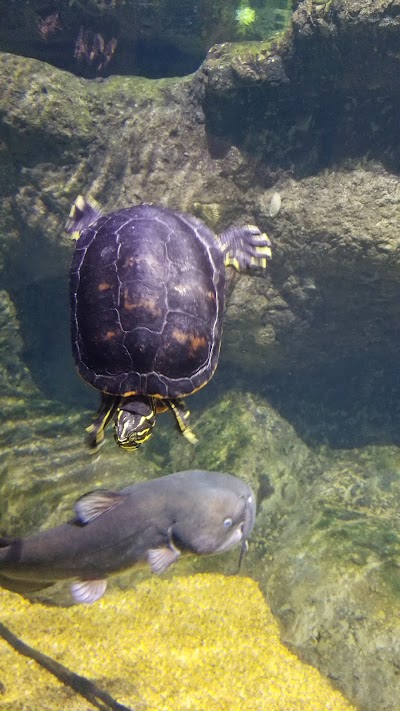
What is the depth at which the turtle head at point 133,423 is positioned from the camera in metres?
2.90

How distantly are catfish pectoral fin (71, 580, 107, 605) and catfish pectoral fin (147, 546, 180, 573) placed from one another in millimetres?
427

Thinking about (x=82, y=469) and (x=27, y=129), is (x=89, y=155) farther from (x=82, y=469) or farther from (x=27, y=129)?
(x=82, y=469)

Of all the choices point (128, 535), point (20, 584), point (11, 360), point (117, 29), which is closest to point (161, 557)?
point (128, 535)

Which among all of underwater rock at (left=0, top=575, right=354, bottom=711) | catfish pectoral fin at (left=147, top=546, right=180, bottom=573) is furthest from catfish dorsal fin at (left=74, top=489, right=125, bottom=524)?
underwater rock at (left=0, top=575, right=354, bottom=711)

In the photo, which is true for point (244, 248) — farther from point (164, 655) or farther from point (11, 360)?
point (11, 360)

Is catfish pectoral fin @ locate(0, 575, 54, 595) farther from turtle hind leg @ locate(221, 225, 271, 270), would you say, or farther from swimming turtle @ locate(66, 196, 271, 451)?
turtle hind leg @ locate(221, 225, 271, 270)

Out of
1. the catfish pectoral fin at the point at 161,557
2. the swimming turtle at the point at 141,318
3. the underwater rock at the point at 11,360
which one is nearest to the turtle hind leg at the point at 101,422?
the swimming turtle at the point at 141,318

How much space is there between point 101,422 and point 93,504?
1.99ft

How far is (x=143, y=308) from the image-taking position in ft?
10.6

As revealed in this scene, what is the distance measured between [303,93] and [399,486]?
600 cm

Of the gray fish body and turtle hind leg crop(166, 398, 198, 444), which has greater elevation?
turtle hind leg crop(166, 398, 198, 444)

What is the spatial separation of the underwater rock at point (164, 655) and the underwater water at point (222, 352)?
0.02 meters

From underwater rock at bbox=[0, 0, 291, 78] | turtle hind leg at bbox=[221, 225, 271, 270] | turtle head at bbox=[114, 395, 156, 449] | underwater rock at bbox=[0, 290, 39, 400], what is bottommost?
underwater rock at bbox=[0, 290, 39, 400]

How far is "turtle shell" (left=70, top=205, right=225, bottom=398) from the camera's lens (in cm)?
322
